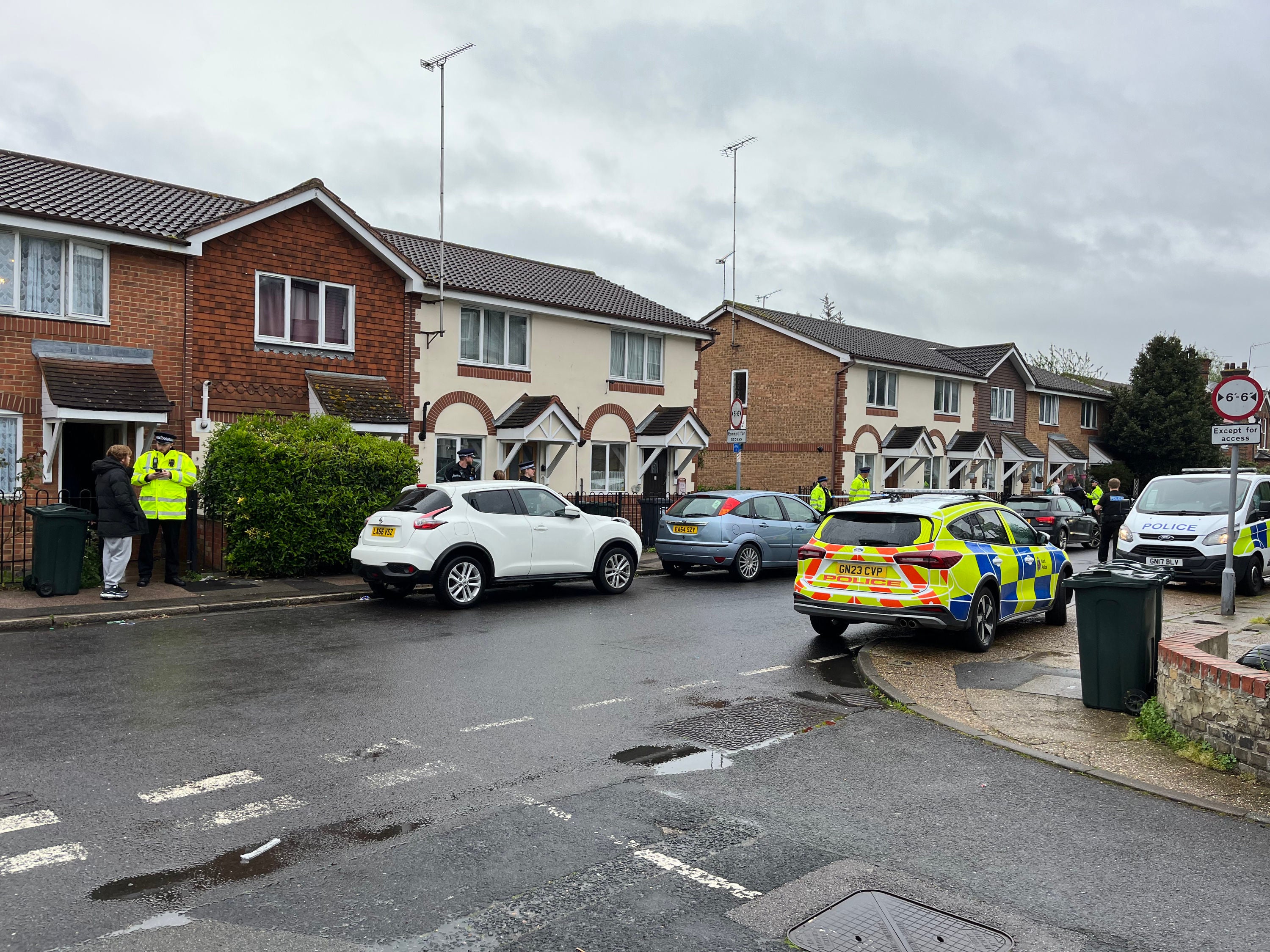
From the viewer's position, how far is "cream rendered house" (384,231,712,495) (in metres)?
20.4

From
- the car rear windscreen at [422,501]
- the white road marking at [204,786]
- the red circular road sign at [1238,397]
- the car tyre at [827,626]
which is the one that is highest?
the red circular road sign at [1238,397]

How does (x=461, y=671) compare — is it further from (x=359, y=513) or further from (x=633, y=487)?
(x=633, y=487)

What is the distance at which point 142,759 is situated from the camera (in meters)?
A: 5.77

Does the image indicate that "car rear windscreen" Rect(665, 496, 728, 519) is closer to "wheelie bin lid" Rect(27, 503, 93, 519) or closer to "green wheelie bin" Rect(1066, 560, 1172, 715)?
"wheelie bin lid" Rect(27, 503, 93, 519)

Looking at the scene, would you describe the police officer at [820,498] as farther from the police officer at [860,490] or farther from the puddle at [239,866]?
the puddle at [239,866]

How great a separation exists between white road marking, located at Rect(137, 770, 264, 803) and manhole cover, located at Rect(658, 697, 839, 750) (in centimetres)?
267

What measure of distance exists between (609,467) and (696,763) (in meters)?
18.0

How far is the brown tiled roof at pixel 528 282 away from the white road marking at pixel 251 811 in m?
15.6

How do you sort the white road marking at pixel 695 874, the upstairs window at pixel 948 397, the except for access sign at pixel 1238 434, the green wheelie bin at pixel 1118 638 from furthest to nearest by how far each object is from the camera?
the upstairs window at pixel 948 397 → the except for access sign at pixel 1238 434 → the green wheelie bin at pixel 1118 638 → the white road marking at pixel 695 874

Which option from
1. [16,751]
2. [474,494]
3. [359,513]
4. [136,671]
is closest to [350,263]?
[359,513]

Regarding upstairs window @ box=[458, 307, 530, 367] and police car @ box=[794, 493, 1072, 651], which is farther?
upstairs window @ box=[458, 307, 530, 367]

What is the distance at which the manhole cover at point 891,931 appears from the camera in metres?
3.71

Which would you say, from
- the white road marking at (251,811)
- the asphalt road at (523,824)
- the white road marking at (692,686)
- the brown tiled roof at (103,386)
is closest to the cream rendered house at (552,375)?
the brown tiled roof at (103,386)

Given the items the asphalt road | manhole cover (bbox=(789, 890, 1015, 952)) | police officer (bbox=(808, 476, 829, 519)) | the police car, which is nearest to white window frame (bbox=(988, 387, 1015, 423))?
police officer (bbox=(808, 476, 829, 519))
